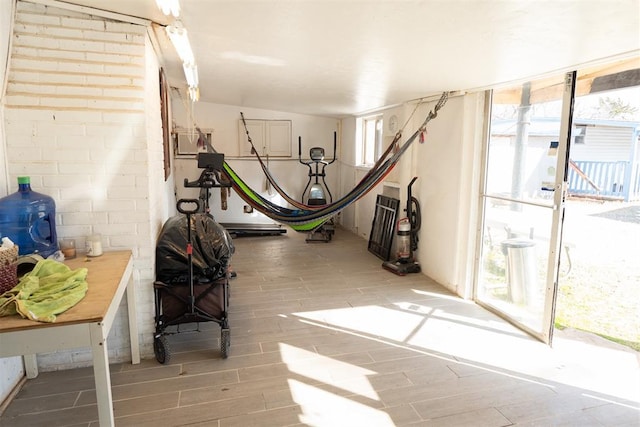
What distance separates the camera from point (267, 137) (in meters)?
6.69

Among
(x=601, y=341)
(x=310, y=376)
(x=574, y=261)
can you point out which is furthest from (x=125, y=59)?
(x=574, y=261)

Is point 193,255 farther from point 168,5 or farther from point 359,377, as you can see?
point 168,5

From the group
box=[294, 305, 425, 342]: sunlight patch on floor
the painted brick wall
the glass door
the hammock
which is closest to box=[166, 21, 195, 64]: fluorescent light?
the painted brick wall

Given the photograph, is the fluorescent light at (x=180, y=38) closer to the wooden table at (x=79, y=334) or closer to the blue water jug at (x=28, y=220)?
the blue water jug at (x=28, y=220)

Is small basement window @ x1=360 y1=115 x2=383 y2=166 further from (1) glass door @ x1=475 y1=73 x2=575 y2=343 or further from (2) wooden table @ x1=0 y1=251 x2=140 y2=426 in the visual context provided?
(2) wooden table @ x1=0 y1=251 x2=140 y2=426

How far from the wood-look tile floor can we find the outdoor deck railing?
1.15 meters

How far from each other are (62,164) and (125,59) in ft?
2.33

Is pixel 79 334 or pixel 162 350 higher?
pixel 79 334

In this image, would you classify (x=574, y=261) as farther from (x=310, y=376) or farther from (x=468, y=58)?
(x=310, y=376)

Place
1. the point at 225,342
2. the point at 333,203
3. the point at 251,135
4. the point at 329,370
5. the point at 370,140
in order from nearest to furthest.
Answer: the point at 329,370 < the point at 225,342 < the point at 333,203 < the point at 370,140 < the point at 251,135

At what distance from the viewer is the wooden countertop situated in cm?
137

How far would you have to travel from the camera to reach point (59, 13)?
2145 millimetres

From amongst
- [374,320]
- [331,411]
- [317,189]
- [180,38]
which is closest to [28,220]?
[180,38]

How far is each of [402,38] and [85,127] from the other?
1.85 metres
